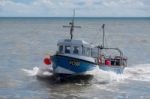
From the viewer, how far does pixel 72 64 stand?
39812mm

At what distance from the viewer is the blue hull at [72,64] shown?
39719mm

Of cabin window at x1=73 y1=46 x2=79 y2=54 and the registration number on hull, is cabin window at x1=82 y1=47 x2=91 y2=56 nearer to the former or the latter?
cabin window at x1=73 y1=46 x2=79 y2=54

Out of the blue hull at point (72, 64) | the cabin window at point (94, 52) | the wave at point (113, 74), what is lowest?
the wave at point (113, 74)

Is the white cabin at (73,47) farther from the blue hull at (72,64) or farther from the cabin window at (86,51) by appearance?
the blue hull at (72,64)

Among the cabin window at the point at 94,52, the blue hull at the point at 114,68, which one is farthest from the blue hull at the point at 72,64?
the cabin window at the point at 94,52

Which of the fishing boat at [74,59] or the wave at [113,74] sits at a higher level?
the fishing boat at [74,59]

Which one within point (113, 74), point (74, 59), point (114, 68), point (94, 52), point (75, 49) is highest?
point (75, 49)

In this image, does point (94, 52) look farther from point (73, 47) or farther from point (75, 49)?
point (73, 47)

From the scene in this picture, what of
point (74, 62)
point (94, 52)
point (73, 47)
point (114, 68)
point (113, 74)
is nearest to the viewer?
point (74, 62)

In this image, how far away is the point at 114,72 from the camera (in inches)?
1702

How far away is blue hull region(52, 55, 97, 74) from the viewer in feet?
130

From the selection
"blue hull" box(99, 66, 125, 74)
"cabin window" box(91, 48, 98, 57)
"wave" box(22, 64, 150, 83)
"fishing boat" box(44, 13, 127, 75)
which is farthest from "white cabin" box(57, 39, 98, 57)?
"blue hull" box(99, 66, 125, 74)

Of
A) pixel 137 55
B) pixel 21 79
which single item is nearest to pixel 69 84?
pixel 21 79

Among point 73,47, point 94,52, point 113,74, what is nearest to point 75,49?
point 73,47
